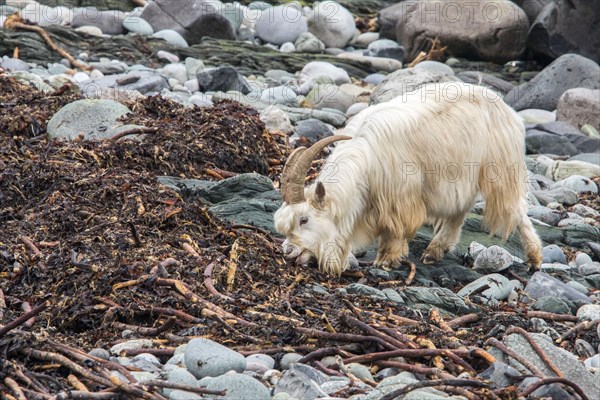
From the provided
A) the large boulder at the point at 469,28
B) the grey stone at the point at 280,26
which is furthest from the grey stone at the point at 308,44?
the large boulder at the point at 469,28

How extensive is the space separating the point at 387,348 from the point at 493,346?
2.41 feet

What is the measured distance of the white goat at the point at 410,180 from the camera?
9.61m

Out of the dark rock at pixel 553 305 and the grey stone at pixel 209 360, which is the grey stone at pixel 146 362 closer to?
the grey stone at pixel 209 360

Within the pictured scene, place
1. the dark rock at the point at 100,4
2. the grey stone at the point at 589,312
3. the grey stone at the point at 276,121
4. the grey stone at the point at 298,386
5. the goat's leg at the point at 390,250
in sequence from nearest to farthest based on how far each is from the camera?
the grey stone at the point at 298,386 → the grey stone at the point at 589,312 → the goat's leg at the point at 390,250 → the grey stone at the point at 276,121 → the dark rock at the point at 100,4

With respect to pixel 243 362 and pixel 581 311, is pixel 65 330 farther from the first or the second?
pixel 581 311

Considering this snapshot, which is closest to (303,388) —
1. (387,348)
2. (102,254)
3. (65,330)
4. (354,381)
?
(354,381)

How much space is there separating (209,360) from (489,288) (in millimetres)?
3983

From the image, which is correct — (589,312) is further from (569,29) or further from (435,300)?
(569,29)

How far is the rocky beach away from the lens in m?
6.54

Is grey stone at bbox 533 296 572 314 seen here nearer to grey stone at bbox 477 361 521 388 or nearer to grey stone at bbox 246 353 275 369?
grey stone at bbox 477 361 521 388

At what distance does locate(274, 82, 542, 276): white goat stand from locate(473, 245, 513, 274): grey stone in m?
0.29

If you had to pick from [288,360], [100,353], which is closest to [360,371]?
[288,360]

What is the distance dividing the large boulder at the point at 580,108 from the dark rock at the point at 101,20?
34.2ft

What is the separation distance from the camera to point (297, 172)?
31.1ft
